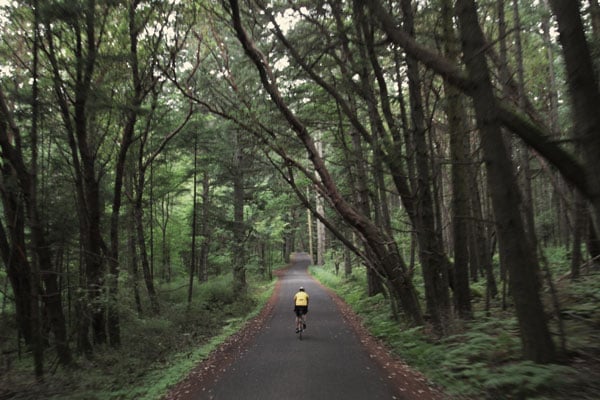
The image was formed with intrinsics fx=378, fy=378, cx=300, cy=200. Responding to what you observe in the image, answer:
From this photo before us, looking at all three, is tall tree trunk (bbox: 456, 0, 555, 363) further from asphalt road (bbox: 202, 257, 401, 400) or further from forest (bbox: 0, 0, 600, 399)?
asphalt road (bbox: 202, 257, 401, 400)

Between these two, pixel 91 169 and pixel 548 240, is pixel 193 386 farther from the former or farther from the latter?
pixel 548 240

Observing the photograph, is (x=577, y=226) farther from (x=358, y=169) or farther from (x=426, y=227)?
(x=358, y=169)

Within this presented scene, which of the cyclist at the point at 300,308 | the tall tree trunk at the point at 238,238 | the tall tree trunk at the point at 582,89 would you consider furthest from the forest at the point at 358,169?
the tall tree trunk at the point at 238,238

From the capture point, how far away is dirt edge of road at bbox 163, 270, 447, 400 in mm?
6363

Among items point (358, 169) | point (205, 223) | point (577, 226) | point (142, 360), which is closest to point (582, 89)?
point (577, 226)

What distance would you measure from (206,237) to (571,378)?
65.7 feet

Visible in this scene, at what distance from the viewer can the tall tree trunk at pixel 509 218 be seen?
530cm

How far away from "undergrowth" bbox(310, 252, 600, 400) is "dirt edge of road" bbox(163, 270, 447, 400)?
0.25 meters

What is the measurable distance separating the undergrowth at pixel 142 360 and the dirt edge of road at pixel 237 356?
29cm

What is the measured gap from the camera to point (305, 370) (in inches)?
310

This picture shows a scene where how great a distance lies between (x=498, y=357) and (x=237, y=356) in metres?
6.00

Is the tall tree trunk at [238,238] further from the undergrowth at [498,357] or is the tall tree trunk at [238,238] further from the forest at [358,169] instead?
the undergrowth at [498,357]

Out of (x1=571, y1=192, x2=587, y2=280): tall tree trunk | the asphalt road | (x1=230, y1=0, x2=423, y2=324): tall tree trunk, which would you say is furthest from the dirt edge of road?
(x1=571, y1=192, x2=587, y2=280): tall tree trunk

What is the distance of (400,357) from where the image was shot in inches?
339
